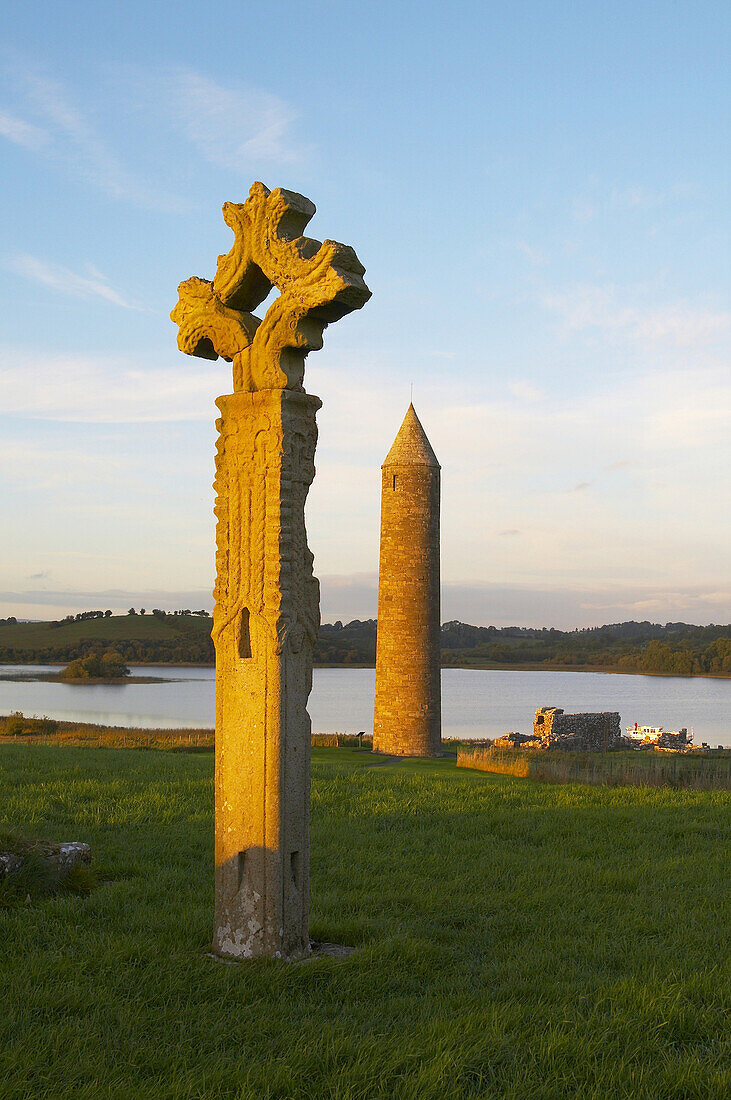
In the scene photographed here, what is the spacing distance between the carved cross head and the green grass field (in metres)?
3.34

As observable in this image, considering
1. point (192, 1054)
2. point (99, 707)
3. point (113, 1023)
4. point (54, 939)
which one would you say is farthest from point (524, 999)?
point (99, 707)

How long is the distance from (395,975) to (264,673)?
1764 mm

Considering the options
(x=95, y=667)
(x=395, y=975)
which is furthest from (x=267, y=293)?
(x=95, y=667)

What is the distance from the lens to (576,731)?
27734 mm

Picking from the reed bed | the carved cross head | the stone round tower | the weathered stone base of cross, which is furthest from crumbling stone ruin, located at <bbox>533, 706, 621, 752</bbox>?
the carved cross head

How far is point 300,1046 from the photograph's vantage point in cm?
391

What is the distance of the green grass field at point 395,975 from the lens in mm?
3711

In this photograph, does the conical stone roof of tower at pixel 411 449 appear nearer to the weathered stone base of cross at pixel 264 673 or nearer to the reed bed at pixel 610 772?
the reed bed at pixel 610 772

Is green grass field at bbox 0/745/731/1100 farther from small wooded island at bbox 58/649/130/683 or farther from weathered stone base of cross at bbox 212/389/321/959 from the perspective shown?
small wooded island at bbox 58/649/130/683

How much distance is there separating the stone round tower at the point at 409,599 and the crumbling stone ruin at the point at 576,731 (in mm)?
3952

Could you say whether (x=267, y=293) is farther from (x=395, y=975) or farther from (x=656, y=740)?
(x=656, y=740)

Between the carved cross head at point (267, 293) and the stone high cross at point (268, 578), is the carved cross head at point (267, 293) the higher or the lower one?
the higher one

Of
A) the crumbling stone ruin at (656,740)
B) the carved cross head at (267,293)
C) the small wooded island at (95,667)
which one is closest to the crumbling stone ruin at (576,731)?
the crumbling stone ruin at (656,740)

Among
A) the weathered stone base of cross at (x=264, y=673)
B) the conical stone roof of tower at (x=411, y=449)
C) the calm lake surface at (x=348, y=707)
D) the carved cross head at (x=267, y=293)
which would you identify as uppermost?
the conical stone roof of tower at (x=411, y=449)
